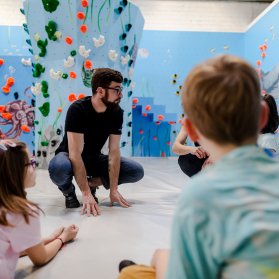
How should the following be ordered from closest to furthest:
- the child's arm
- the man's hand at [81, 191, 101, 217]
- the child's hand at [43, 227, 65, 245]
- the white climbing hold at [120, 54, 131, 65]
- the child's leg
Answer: the child's leg < the child's arm < the child's hand at [43, 227, 65, 245] < the man's hand at [81, 191, 101, 217] < the white climbing hold at [120, 54, 131, 65]

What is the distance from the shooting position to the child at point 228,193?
0.57 meters

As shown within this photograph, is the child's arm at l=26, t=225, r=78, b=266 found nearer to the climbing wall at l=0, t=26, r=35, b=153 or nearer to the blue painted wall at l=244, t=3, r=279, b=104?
the blue painted wall at l=244, t=3, r=279, b=104

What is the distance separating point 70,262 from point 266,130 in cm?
127

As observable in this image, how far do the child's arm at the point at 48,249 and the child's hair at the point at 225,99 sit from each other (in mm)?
1007

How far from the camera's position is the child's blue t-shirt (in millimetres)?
566

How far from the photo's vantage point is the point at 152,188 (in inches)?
123

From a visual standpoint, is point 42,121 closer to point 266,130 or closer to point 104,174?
point 104,174

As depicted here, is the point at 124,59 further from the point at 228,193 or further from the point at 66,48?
the point at 228,193

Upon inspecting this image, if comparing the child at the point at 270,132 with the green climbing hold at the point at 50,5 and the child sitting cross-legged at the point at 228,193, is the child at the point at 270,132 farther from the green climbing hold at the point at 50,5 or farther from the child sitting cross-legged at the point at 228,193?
the green climbing hold at the point at 50,5

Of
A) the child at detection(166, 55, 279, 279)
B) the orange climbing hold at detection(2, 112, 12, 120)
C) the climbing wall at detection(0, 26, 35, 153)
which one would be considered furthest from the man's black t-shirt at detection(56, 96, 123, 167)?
the orange climbing hold at detection(2, 112, 12, 120)

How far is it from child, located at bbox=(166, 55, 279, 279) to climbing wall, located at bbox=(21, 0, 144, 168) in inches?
144

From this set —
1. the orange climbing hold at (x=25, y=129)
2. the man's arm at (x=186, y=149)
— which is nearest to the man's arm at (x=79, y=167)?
the man's arm at (x=186, y=149)

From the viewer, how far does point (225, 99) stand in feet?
2.06

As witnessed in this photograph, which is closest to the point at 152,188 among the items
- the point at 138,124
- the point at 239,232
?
the point at 239,232
